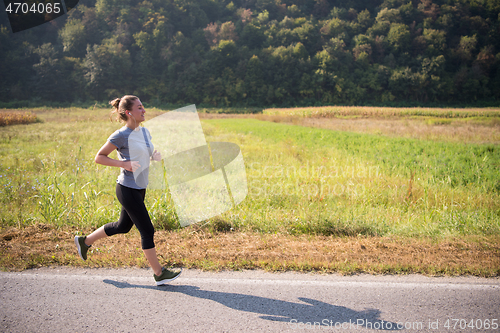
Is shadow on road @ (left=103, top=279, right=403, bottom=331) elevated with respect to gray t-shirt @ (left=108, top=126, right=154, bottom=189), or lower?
lower

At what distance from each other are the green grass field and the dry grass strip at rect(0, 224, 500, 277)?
0.39 m

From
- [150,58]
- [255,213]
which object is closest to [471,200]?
[255,213]

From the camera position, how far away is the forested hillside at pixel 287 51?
169ft

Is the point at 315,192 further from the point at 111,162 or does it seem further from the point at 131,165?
the point at 111,162

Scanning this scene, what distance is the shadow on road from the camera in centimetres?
229

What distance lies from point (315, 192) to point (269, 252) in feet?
11.5

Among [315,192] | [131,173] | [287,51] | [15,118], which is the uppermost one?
[287,51]

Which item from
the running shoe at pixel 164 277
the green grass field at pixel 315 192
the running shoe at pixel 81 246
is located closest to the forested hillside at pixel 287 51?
the green grass field at pixel 315 192

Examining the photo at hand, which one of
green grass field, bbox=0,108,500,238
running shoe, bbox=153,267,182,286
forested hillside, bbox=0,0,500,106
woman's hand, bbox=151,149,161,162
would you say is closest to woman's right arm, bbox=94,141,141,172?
woman's hand, bbox=151,149,161,162

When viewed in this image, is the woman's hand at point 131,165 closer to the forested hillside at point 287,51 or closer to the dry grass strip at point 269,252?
the dry grass strip at point 269,252

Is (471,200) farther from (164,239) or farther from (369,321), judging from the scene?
(164,239)

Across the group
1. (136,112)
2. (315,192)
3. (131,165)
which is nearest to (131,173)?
(131,165)

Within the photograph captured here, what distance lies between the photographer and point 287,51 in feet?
243

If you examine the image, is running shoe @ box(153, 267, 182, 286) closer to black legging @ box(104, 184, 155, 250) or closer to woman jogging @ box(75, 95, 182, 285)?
woman jogging @ box(75, 95, 182, 285)
